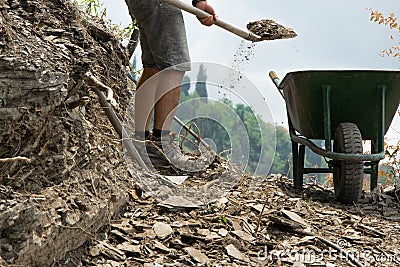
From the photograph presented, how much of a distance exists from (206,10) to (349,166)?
1.43 metres

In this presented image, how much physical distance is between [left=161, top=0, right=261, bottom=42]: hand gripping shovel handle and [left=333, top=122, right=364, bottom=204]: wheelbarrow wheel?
0.92 m

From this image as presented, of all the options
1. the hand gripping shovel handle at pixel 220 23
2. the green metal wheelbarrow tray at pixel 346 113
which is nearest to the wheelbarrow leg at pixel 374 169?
the green metal wheelbarrow tray at pixel 346 113

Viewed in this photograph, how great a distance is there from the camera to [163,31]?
3.24m

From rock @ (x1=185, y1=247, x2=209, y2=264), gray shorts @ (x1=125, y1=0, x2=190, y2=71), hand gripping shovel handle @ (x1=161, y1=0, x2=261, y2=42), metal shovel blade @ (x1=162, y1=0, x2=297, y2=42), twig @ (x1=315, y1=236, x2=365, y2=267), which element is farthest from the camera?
metal shovel blade @ (x1=162, y1=0, x2=297, y2=42)

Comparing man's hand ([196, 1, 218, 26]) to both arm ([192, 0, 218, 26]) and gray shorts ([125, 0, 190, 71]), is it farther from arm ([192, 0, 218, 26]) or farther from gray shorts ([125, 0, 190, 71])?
gray shorts ([125, 0, 190, 71])

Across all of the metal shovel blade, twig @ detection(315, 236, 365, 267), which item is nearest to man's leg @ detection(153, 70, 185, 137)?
the metal shovel blade

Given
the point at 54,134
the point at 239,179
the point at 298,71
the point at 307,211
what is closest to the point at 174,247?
the point at 54,134

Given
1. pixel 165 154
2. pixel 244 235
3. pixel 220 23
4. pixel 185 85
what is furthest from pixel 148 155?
pixel 244 235

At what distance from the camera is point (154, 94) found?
3328mm

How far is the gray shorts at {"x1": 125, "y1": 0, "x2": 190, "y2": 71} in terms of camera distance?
3.21m

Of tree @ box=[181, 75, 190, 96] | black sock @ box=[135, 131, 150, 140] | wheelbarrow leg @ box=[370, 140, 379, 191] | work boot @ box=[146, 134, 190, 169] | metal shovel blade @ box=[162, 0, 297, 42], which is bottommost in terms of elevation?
wheelbarrow leg @ box=[370, 140, 379, 191]

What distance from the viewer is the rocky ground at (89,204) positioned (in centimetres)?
174

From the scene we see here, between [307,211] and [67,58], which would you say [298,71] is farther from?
[67,58]

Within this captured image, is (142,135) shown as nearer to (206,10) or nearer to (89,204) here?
(206,10)
